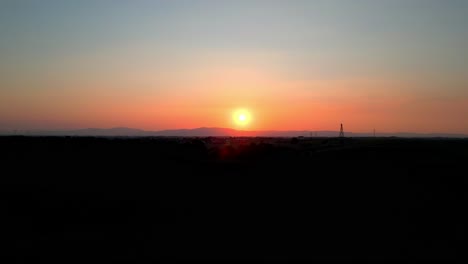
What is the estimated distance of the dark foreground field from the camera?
1437 cm

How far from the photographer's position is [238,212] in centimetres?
1997

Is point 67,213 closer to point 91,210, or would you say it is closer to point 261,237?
point 91,210

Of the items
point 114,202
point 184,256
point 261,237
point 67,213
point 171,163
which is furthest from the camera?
point 171,163

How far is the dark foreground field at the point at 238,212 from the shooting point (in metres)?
14.4

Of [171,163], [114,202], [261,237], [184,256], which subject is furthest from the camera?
[171,163]

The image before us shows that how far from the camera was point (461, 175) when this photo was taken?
93.6 ft

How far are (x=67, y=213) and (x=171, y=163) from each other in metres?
20.2

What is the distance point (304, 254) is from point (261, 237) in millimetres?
2265

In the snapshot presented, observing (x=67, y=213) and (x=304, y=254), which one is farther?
(x=67, y=213)

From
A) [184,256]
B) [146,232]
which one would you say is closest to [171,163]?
[146,232]

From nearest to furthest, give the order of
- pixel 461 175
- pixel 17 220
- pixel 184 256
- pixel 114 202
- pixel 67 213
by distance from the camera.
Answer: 1. pixel 184 256
2. pixel 17 220
3. pixel 67 213
4. pixel 114 202
5. pixel 461 175


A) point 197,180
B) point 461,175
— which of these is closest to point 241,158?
point 197,180

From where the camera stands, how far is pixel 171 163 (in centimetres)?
3959

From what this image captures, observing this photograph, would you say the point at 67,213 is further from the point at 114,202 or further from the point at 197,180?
the point at 197,180
